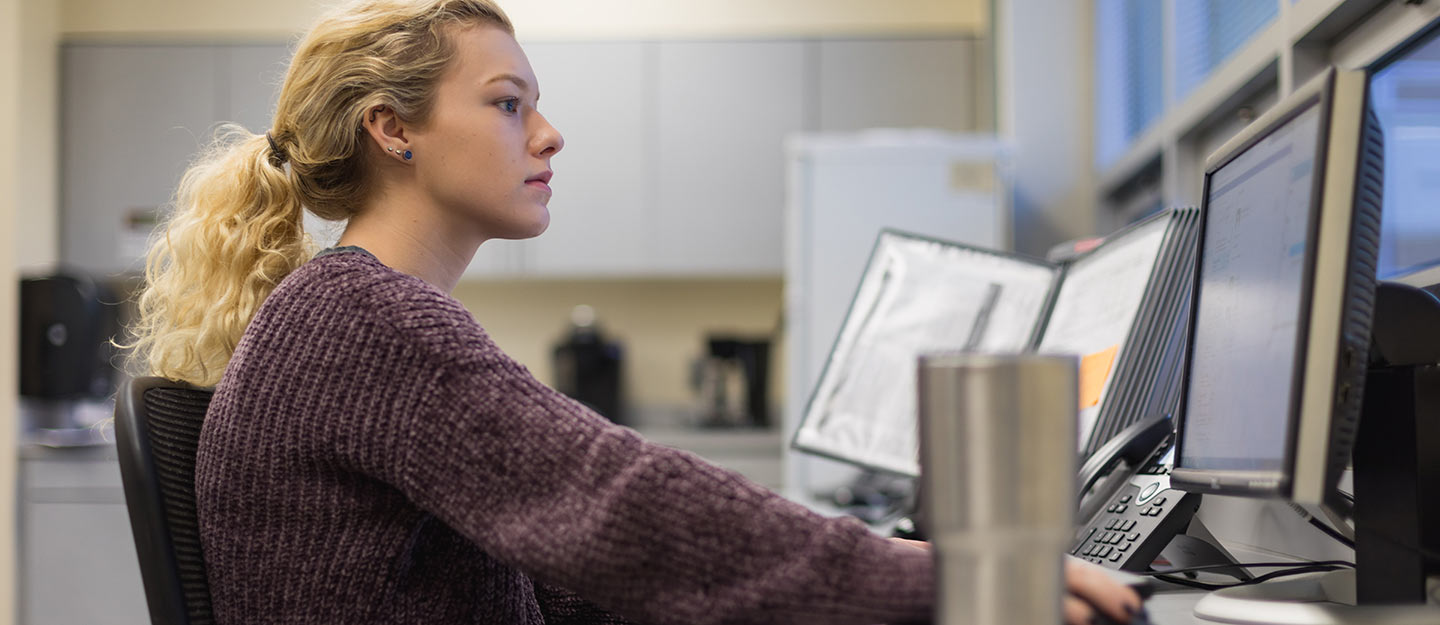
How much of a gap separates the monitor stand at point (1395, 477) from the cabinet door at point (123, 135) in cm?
382

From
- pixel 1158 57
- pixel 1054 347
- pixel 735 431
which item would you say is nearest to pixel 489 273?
pixel 735 431

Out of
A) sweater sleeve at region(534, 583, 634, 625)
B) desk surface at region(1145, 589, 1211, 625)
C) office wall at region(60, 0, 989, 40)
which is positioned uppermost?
office wall at region(60, 0, 989, 40)

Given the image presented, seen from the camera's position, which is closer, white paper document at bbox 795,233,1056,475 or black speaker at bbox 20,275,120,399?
white paper document at bbox 795,233,1056,475

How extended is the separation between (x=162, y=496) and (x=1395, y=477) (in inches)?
35.0

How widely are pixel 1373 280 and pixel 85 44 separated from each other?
4.25 m

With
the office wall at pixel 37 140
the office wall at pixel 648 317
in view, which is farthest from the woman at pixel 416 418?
the office wall at pixel 648 317

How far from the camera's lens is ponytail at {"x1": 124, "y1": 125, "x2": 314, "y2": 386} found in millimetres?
1111

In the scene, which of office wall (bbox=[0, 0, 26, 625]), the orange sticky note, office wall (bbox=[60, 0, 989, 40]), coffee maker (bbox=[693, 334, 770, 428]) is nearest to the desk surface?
the orange sticky note

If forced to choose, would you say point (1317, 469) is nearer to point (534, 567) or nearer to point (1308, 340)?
point (1308, 340)

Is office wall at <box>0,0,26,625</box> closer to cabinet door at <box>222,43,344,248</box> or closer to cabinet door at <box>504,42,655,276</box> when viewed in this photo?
cabinet door at <box>222,43,344,248</box>

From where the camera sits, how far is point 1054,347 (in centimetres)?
162

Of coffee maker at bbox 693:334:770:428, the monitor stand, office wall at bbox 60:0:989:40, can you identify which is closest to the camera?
the monitor stand

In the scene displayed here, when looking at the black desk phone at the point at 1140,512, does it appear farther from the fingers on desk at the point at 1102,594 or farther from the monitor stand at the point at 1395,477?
the fingers on desk at the point at 1102,594

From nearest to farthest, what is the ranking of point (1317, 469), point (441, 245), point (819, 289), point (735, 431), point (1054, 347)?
point (1317, 469) → point (441, 245) → point (1054, 347) → point (819, 289) → point (735, 431)
